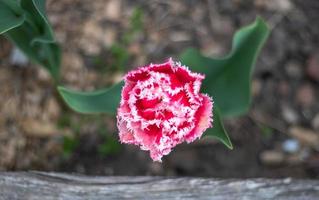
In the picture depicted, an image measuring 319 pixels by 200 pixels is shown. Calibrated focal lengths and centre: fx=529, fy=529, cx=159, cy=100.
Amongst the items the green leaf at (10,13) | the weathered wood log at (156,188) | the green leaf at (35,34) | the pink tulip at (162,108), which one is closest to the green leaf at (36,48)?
the green leaf at (35,34)

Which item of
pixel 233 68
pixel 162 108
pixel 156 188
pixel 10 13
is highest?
pixel 10 13

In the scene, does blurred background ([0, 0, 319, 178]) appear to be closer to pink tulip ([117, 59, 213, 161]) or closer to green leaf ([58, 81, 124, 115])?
green leaf ([58, 81, 124, 115])

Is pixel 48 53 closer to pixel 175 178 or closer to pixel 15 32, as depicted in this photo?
pixel 15 32

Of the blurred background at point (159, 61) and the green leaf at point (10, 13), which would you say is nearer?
the green leaf at point (10, 13)

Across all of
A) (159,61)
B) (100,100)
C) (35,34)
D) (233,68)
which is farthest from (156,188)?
(159,61)

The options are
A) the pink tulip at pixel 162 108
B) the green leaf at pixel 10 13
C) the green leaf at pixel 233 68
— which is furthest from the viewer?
the green leaf at pixel 233 68

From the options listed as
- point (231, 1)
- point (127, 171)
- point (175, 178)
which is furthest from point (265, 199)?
point (231, 1)

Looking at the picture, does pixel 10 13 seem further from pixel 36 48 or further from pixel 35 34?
pixel 36 48

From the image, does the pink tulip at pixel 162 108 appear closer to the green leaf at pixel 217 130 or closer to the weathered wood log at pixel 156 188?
the green leaf at pixel 217 130
